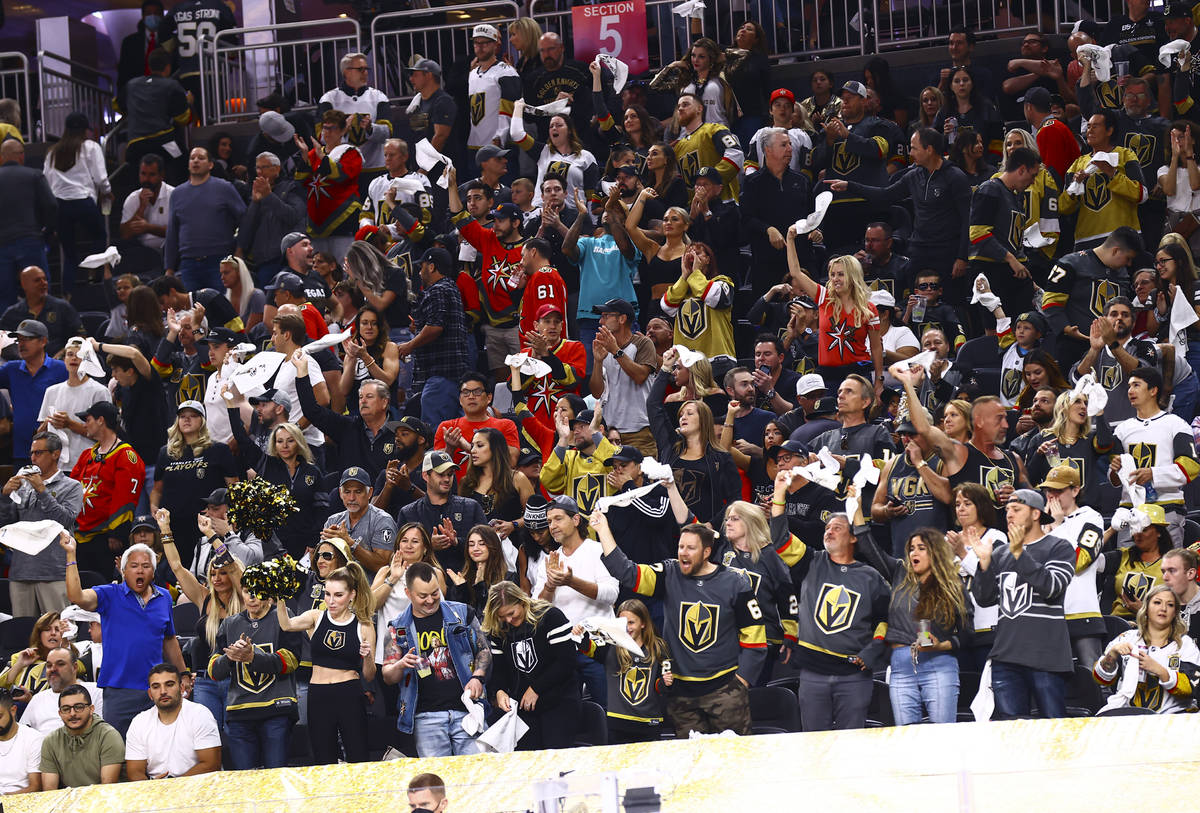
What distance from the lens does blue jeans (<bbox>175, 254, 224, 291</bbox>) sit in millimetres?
14281

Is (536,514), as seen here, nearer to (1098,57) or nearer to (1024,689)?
(1024,689)

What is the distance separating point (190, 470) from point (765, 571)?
4.14 m

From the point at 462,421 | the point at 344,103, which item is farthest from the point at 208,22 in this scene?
the point at 462,421

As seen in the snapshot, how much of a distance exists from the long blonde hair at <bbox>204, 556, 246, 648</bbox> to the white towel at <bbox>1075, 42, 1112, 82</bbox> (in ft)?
25.5

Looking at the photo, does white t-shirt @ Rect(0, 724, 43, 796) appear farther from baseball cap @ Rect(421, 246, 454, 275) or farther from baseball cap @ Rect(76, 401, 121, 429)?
baseball cap @ Rect(421, 246, 454, 275)

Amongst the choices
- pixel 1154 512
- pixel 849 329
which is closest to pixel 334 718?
pixel 849 329

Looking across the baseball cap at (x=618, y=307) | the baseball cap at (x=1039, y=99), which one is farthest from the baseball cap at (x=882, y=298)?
the baseball cap at (x=1039, y=99)

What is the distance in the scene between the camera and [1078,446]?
10.0 meters

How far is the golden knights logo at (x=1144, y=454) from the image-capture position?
9945 mm

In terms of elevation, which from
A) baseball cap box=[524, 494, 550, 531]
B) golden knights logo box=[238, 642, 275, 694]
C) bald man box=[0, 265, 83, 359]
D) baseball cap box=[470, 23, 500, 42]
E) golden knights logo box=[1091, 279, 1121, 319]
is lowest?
golden knights logo box=[238, 642, 275, 694]

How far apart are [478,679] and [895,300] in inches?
198

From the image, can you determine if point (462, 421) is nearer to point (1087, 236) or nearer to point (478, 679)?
point (478, 679)

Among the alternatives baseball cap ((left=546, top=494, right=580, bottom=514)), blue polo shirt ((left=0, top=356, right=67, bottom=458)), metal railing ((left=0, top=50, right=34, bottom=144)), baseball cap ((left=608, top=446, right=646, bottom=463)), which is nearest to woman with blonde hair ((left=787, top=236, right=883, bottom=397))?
baseball cap ((left=608, top=446, right=646, bottom=463))

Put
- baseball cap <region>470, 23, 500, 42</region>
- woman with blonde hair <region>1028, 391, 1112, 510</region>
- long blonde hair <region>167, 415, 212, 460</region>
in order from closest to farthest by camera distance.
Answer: woman with blonde hair <region>1028, 391, 1112, 510</region>, long blonde hair <region>167, 415, 212, 460</region>, baseball cap <region>470, 23, 500, 42</region>
